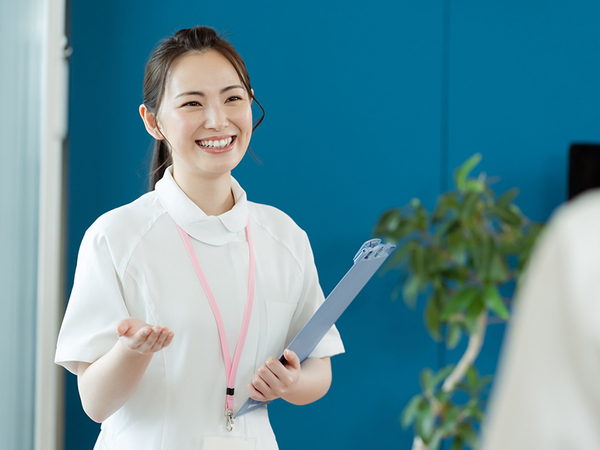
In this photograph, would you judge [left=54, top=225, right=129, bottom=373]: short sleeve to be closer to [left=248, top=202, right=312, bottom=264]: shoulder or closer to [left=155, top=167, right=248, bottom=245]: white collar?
[left=155, top=167, right=248, bottom=245]: white collar

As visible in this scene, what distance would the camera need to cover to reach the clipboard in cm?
125

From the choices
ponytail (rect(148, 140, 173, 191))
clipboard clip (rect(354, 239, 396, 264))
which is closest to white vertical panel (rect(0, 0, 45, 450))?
ponytail (rect(148, 140, 173, 191))

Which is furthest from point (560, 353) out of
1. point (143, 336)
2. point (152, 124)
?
point (152, 124)

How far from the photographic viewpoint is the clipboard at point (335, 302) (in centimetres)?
125

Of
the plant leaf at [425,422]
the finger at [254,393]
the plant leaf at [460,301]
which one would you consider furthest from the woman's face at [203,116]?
the plant leaf at [425,422]

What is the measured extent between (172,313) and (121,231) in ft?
0.72

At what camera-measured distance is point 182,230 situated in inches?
55.4

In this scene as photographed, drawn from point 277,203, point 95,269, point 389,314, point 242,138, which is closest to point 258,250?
point 242,138

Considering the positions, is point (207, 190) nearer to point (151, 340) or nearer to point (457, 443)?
point (151, 340)

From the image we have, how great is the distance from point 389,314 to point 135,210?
1.14 m

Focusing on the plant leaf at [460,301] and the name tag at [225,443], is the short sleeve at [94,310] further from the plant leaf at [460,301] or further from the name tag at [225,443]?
the plant leaf at [460,301]

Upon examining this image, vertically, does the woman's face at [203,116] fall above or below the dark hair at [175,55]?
below

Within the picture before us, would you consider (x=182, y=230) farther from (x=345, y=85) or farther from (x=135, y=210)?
(x=345, y=85)

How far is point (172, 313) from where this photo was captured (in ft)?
4.32
